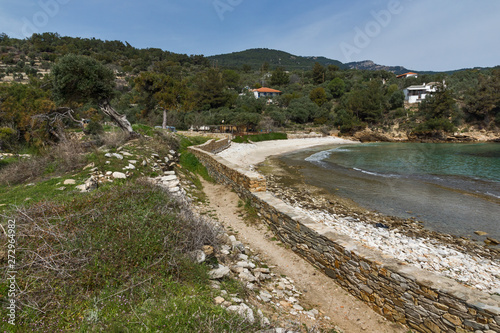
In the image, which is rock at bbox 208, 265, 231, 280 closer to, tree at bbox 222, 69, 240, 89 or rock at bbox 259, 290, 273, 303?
rock at bbox 259, 290, 273, 303

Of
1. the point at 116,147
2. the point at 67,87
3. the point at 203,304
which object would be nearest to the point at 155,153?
the point at 116,147

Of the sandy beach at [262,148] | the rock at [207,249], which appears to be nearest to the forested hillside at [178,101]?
the sandy beach at [262,148]

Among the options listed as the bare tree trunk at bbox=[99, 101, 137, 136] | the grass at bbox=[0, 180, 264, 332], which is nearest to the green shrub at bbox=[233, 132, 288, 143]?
the bare tree trunk at bbox=[99, 101, 137, 136]

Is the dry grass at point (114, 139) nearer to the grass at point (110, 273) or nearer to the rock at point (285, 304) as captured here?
the grass at point (110, 273)

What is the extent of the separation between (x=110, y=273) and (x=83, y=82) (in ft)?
42.3

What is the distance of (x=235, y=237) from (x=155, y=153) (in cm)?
712

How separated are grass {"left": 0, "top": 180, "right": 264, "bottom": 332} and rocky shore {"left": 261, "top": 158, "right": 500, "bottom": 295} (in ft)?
11.7

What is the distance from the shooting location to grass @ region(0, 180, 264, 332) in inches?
96.1

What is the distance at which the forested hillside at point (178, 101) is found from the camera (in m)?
13.4

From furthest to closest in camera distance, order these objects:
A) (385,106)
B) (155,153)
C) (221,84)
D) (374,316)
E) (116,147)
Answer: (385,106) → (221,84) → (155,153) → (116,147) → (374,316)

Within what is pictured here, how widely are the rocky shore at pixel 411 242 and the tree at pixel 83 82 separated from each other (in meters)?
11.0

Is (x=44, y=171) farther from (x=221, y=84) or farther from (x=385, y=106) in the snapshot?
(x=385, y=106)

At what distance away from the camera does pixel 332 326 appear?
381cm

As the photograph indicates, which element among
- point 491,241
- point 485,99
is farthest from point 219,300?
point 485,99
